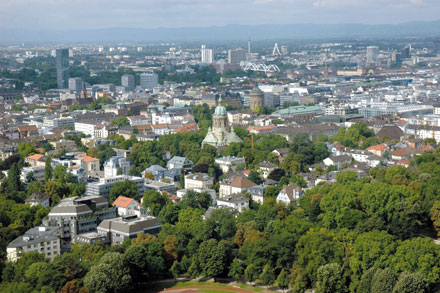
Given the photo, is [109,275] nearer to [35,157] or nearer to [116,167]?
[116,167]

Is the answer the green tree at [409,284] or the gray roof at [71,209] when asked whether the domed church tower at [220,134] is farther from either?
the green tree at [409,284]

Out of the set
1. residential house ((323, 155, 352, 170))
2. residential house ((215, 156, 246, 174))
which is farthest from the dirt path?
residential house ((323, 155, 352, 170))

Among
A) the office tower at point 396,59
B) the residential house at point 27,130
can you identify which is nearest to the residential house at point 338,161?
the residential house at point 27,130

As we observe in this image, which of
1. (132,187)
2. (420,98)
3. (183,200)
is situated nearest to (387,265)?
(183,200)

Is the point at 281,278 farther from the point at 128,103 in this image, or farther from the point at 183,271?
the point at 128,103

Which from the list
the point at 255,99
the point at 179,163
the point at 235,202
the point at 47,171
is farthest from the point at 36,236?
the point at 255,99
